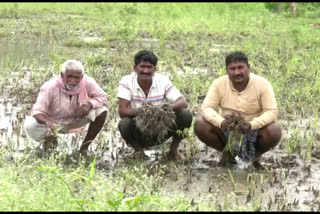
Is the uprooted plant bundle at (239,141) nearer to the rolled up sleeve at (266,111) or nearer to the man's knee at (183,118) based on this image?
the rolled up sleeve at (266,111)

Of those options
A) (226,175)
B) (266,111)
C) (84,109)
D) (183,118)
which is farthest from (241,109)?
(84,109)

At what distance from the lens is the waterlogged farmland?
→ 13.0ft

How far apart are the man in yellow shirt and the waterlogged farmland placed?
0.24m

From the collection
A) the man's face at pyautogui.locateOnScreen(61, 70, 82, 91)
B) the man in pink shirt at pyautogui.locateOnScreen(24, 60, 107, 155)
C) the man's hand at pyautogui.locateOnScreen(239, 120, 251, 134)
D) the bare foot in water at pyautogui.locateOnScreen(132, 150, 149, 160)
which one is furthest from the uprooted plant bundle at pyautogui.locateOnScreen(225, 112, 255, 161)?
the man's face at pyautogui.locateOnScreen(61, 70, 82, 91)

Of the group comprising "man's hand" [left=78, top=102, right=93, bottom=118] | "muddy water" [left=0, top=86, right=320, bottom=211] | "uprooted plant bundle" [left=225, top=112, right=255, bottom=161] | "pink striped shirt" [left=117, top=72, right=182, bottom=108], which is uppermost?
"pink striped shirt" [left=117, top=72, right=182, bottom=108]

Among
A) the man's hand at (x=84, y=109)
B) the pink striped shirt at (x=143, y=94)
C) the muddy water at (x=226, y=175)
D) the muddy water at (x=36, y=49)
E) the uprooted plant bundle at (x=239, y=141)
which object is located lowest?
the muddy water at (x=226, y=175)

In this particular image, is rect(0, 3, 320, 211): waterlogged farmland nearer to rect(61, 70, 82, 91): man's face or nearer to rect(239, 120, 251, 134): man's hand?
rect(239, 120, 251, 134): man's hand

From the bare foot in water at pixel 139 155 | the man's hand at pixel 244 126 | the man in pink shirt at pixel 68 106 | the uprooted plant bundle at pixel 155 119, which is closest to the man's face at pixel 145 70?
the uprooted plant bundle at pixel 155 119

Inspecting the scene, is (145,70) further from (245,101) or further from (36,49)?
(36,49)

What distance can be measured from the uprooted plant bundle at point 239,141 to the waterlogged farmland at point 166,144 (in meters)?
0.13

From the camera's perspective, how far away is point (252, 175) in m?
5.02

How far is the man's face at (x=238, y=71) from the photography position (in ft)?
17.3

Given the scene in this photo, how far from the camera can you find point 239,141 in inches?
209

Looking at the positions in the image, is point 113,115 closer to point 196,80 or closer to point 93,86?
point 93,86
